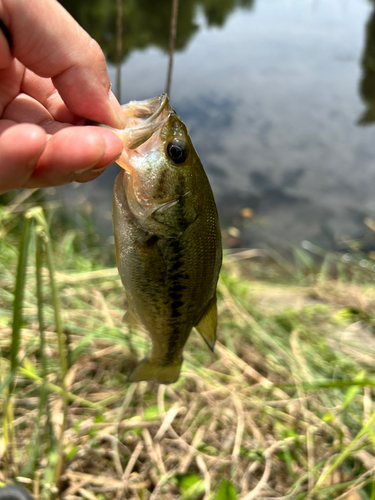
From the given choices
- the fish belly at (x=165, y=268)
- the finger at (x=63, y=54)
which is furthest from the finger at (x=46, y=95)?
the fish belly at (x=165, y=268)

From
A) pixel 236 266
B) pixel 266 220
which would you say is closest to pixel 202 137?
pixel 266 220

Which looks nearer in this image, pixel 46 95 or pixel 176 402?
pixel 46 95

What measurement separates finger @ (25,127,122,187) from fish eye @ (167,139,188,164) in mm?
Answer: 332

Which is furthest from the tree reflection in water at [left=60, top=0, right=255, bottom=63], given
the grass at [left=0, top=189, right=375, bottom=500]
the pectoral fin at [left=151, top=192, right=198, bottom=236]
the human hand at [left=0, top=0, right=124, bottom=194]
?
the pectoral fin at [left=151, top=192, right=198, bottom=236]

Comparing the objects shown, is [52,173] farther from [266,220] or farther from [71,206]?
[266,220]

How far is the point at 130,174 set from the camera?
155 centimetres

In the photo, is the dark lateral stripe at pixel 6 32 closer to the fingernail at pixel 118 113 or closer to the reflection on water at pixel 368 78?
the fingernail at pixel 118 113

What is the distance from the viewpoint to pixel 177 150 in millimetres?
1547

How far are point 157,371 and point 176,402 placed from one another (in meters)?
1.02

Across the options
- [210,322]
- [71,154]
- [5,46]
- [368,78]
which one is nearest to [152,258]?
[210,322]

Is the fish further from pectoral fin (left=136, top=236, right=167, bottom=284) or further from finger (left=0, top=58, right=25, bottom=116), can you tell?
finger (left=0, top=58, right=25, bottom=116)

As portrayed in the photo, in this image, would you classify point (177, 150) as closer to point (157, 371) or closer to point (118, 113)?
point (118, 113)

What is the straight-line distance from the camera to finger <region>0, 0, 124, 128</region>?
1.39 m

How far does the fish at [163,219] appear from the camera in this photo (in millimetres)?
1544
